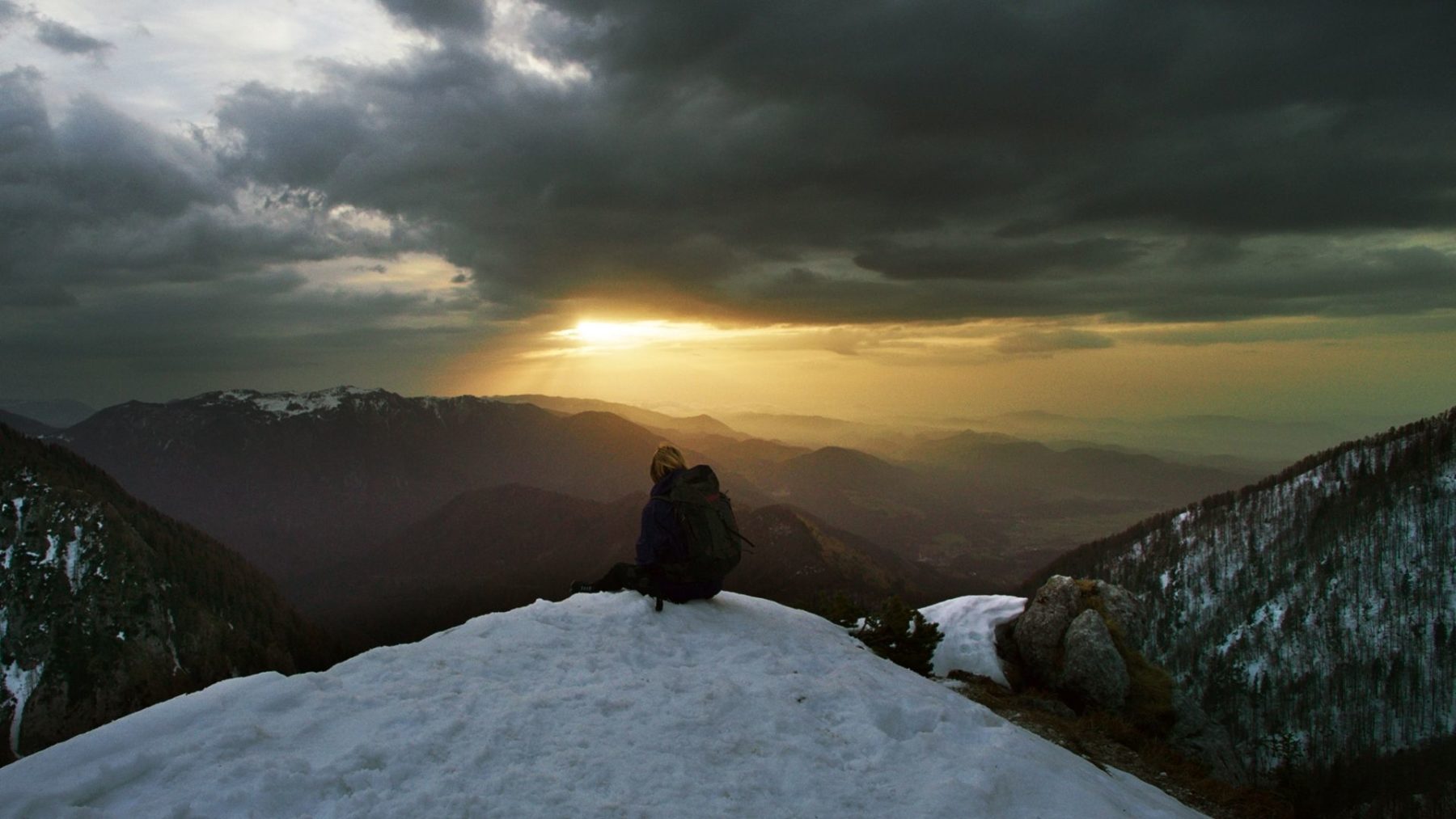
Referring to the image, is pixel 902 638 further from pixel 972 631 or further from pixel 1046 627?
pixel 972 631

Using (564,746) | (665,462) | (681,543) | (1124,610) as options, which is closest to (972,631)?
(1124,610)

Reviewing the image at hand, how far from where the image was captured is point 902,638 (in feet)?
56.6

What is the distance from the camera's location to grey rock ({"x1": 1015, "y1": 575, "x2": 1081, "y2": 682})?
2195 cm

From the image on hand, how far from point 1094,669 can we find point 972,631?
648cm

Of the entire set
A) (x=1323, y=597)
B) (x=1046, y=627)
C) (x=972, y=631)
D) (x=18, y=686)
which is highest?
(x=1046, y=627)

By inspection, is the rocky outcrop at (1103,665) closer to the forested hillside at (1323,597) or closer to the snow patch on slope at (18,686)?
the forested hillside at (1323,597)

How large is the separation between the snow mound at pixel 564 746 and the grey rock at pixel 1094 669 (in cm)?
863

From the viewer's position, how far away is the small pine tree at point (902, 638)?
17062 mm

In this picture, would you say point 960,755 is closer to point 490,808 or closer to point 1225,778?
point 490,808

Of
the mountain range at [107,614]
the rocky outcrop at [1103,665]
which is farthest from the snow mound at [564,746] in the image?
the mountain range at [107,614]

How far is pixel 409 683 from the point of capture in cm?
968

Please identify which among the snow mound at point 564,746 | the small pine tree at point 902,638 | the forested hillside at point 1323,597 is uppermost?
the snow mound at point 564,746

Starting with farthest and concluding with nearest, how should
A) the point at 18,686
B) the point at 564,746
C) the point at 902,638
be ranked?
1. the point at 18,686
2. the point at 902,638
3. the point at 564,746

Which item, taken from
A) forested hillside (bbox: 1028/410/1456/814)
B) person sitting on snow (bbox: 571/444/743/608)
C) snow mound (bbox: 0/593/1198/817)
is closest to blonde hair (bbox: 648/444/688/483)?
person sitting on snow (bbox: 571/444/743/608)
